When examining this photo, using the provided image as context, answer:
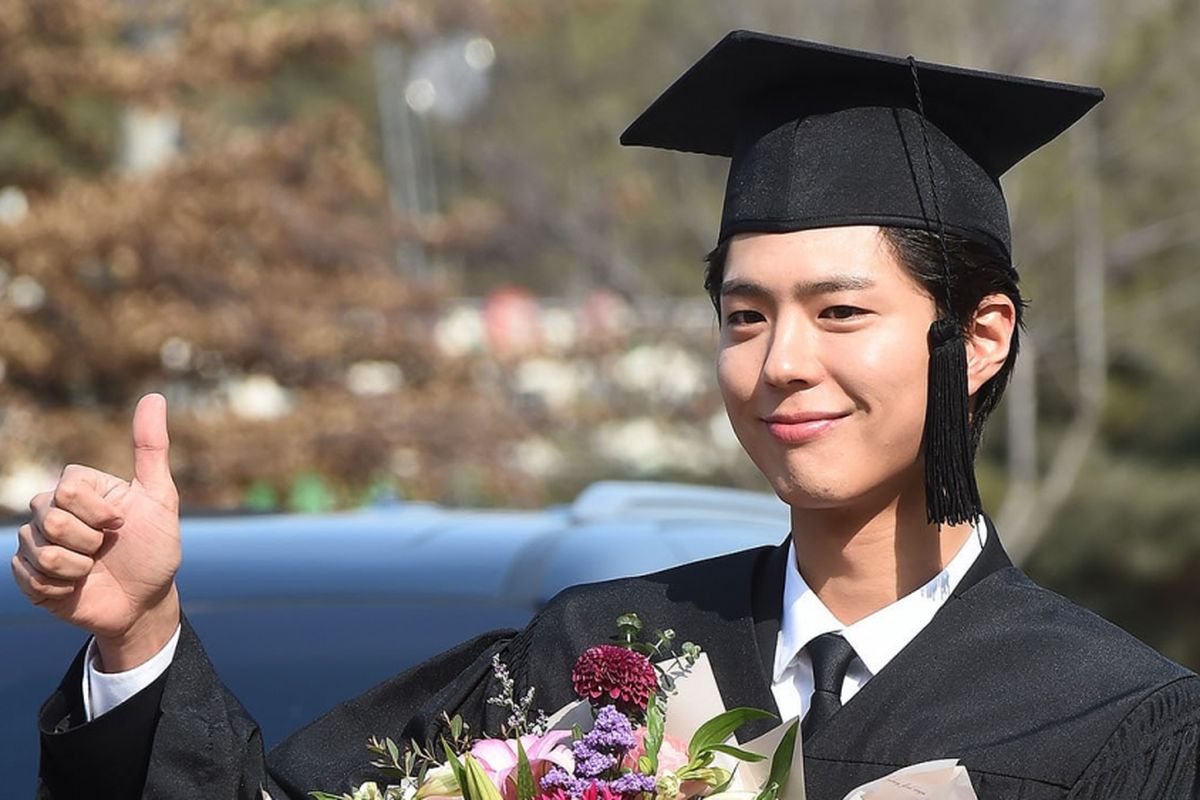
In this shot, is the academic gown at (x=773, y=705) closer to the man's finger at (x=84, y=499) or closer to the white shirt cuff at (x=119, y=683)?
the white shirt cuff at (x=119, y=683)

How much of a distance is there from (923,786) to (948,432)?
49 cm

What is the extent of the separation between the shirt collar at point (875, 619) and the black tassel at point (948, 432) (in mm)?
100

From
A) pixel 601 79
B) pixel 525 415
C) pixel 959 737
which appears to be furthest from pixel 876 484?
pixel 601 79

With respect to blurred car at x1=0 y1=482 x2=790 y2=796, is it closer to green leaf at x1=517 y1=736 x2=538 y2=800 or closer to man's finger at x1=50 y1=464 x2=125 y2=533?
man's finger at x1=50 y1=464 x2=125 y2=533

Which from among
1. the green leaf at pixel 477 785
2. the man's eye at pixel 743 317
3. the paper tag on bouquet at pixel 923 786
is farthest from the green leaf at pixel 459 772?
the man's eye at pixel 743 317

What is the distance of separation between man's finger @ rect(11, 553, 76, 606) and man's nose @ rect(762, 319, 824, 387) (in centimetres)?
83

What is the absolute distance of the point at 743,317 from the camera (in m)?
2.31

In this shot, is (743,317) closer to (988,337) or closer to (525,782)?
(988,337)

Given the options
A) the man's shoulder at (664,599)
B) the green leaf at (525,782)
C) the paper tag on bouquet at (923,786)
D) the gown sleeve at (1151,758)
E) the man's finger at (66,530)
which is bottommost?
the gown sleeve at (1151,758)

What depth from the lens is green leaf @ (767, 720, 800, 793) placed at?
6.51ft

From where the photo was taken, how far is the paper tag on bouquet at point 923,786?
195cm

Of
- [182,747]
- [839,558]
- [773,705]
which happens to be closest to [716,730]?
[773,705]

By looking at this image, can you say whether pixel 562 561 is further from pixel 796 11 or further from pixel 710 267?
pixel 796 11

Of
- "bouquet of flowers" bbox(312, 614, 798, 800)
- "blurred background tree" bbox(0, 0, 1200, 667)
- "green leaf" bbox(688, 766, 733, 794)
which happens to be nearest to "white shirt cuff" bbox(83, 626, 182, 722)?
"bouquet of flowers" bbox(312, 614, 798, 800)
